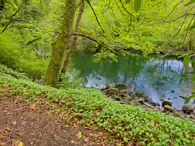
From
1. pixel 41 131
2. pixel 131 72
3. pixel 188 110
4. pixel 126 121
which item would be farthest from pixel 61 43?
pixel 131 72

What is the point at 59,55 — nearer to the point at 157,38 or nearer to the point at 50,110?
the point at 50,110

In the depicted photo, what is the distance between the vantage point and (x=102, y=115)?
11.8ft

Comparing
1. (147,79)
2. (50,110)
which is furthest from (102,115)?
(147,79)

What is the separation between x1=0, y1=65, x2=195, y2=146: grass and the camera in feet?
9.97

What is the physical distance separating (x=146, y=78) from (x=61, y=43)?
34.9ft

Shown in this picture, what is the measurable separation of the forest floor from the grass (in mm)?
217

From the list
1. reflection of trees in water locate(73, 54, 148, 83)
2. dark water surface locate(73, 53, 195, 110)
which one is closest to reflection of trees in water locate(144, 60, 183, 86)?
dark water surface locate(73, 53, 195, 110)

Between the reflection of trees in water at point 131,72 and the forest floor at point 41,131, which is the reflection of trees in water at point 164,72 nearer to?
the reflection of trees in water at point 131,72

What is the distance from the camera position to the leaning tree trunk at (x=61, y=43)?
18.0 ft

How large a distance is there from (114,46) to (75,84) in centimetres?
239

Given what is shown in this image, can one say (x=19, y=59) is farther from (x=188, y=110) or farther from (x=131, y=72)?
(x=131, y=72)

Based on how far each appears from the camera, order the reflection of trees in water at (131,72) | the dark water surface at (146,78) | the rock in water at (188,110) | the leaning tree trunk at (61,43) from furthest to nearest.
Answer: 1. the reflection of trees in water at (131,72)
2. the dark water surface at (146,78)
3. the rock in water at (188,110)
4. the leaning tree trunk at (61,43)

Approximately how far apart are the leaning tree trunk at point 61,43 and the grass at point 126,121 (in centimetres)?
155

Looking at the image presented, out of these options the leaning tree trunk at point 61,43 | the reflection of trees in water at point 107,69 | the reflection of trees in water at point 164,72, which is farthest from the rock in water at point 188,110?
the leaning tree trunk at point 61,43
